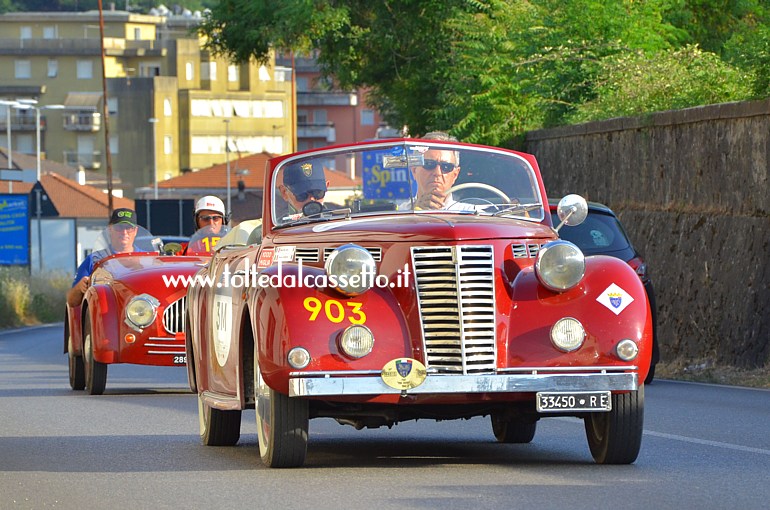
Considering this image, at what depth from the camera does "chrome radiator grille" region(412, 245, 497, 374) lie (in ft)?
30.5

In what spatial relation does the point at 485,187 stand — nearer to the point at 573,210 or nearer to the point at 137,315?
the point at 573,210

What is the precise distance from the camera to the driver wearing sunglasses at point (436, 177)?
35.2ft

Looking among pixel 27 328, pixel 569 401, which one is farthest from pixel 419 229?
pixel 27 328

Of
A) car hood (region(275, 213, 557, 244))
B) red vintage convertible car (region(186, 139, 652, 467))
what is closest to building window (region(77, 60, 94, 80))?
car hood (region(275, 213, 557, 244))

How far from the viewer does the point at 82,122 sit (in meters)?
151

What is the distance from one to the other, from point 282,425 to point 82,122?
144 metres

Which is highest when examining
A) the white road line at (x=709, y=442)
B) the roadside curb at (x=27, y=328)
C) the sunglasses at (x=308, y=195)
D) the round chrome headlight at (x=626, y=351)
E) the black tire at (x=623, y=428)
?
the sunglasses at (x=308, y=195)

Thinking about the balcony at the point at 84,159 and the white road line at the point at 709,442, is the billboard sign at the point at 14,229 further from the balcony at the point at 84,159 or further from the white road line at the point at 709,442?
the balcony at the point at 84,159

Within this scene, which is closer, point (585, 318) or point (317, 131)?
point (585, 318)

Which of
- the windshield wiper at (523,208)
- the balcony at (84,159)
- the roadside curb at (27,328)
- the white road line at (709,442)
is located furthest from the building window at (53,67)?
the windshield wiper at (523,208)

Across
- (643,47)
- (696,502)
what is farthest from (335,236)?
(643,47)

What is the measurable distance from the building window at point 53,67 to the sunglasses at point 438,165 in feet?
481

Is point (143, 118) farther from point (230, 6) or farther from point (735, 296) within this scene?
point (735, 296)

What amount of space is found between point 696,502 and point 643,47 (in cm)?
2477
